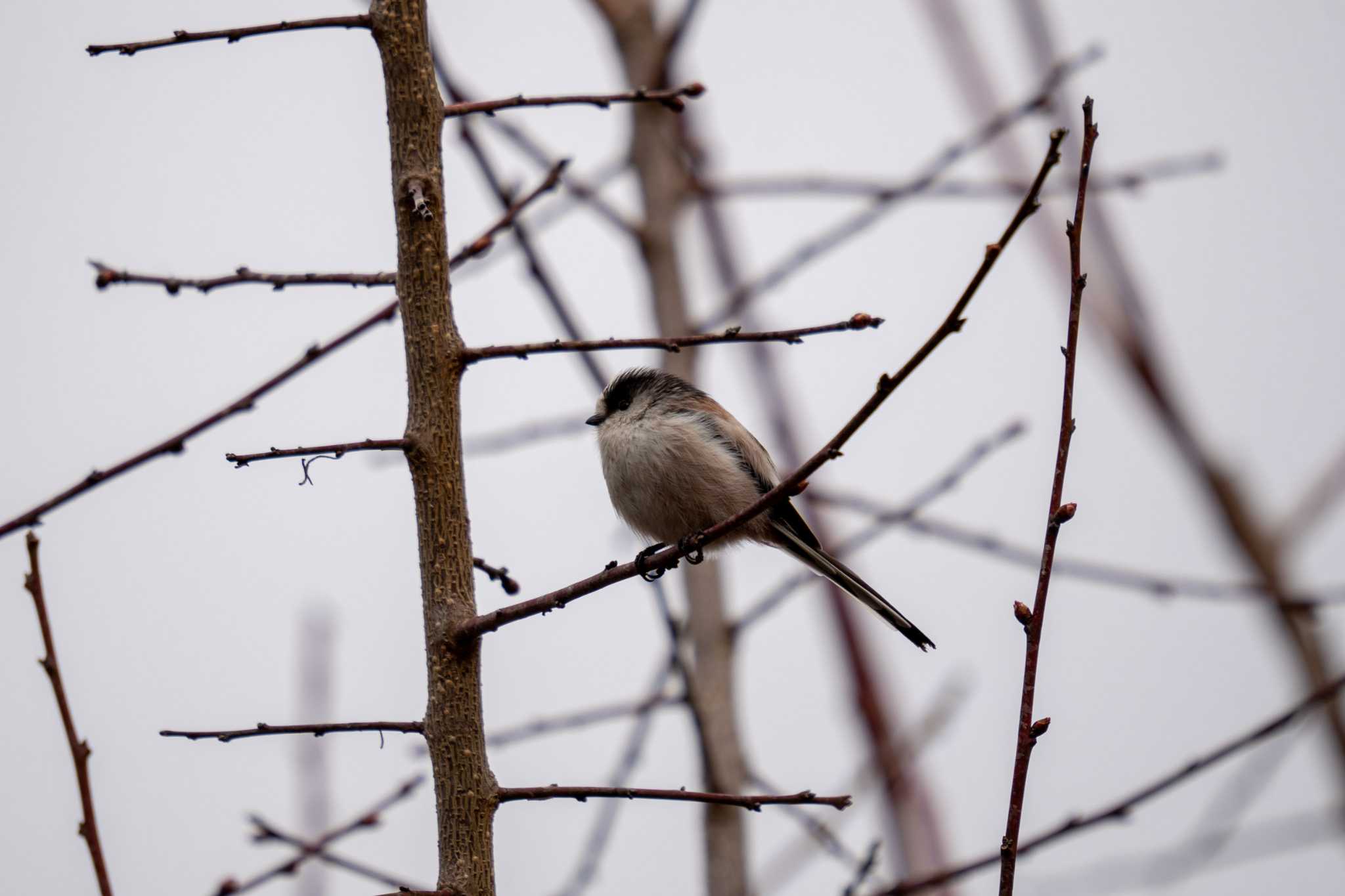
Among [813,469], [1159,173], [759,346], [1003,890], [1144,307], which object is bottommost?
[1003,890]

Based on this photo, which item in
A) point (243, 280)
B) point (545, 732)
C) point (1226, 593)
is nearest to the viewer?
point (243, 280)

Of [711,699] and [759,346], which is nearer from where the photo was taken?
[759,346]

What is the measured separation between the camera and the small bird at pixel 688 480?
3.79 metres

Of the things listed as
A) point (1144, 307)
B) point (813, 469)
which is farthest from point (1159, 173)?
point (813, 469)

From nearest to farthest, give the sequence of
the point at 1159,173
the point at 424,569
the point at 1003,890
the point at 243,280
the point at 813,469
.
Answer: the point at 1003,890 < the point at 813,469 < the point at 424,569 < the point at 243,280 < the point at 1159,173

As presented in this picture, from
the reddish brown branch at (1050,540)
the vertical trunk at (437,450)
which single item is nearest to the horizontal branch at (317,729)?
the vertical trunk at (437,450)

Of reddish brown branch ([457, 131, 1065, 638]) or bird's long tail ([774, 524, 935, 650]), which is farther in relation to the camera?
bird's long tail ([774, 524, 935, 650])

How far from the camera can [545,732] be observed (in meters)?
4.02

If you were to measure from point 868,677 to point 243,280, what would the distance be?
1808 mm

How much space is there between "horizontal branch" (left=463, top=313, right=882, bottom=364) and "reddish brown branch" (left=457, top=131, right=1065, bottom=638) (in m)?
0.23

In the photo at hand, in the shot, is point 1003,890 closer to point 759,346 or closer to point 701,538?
point 701,538

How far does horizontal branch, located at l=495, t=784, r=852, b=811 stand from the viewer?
2000mm

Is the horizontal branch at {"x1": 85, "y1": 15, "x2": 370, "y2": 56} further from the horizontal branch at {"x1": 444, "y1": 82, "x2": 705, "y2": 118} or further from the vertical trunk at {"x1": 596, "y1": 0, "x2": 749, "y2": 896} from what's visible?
the vertical trunk at {"x1": 596, "y1": 0, "x2": 749, "y2": 896}

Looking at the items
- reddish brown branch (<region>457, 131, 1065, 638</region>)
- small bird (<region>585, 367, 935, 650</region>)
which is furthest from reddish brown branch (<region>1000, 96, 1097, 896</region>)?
small bird (<region>585, 367, 935, 650</region>)
